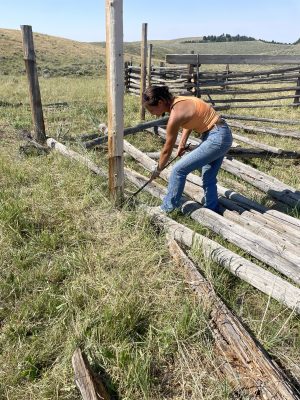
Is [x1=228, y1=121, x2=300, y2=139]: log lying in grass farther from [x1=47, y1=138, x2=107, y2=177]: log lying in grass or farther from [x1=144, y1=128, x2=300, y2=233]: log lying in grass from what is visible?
[x1=47, y1=138, x2=107, y2=177]: log lying in grass

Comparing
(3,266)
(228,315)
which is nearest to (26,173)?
(3,266)

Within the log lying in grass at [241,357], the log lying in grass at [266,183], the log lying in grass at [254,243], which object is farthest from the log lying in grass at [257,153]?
the log lying in grass at [241,357]

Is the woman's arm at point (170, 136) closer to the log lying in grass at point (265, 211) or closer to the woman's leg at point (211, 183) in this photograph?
the woman's leg at point (211, 183)

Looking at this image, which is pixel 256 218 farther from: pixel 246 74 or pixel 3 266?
pixel 246 74

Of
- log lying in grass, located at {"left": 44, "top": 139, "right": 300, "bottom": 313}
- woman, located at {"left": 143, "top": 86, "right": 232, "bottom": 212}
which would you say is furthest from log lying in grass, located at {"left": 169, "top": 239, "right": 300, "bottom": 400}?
woman, located at {"left": 143, "top": 86, "right": 232, "bottom": 212}

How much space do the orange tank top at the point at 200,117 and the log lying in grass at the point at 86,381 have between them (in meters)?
2.60

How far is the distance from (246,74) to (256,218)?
9852 millimetres

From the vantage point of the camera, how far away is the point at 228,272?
3.25 m

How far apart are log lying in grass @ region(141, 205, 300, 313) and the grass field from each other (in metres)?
0.09

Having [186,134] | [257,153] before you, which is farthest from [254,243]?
[257,153]

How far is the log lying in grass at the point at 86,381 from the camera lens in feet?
6.77

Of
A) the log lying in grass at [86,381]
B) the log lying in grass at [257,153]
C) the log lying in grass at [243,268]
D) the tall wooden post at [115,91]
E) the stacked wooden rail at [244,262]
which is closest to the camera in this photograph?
the log lying in grass at [86,381]

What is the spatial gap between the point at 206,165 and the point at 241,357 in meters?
2.51

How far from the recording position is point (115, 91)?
365 cm
